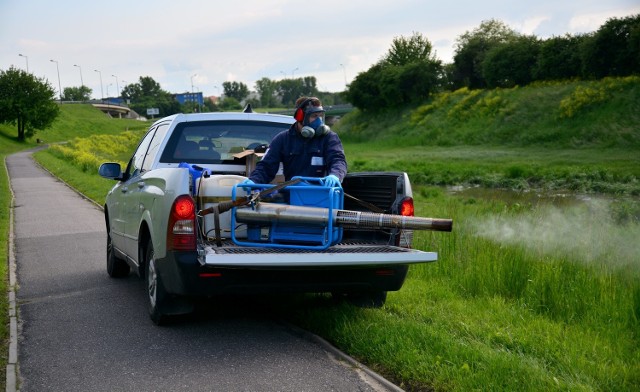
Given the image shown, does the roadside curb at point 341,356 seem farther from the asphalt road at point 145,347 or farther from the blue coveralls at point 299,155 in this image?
the blue coveralls at point 299,155

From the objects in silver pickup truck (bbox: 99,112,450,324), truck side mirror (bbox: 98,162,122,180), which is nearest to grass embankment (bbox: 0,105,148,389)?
silver pickup truck (bbox: 99,112,450,324)

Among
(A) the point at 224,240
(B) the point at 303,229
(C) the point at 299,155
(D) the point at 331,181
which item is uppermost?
(C) the point at 299,155

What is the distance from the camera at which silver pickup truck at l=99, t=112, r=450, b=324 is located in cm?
593

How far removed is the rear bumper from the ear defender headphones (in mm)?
1414

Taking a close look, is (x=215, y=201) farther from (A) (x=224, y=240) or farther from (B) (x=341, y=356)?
(B) (x=341, y=356)

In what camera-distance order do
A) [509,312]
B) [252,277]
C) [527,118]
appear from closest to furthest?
[252,277] → [509,312] → [527,118]

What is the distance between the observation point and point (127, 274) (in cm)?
988

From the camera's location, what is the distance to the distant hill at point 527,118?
3897 centimetres

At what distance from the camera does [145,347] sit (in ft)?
20.4

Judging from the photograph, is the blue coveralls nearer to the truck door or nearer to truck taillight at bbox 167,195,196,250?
truck taillight at bbox 167,195,196,250

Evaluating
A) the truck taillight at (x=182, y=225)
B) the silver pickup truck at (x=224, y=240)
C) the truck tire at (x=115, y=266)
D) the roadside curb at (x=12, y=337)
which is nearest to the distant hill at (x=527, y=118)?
the truck tire at (x=115, y=266)

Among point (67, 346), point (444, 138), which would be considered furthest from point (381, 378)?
point (444, 138)

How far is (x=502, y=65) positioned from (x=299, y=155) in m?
51.8

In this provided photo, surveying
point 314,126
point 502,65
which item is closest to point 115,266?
point 314,126
